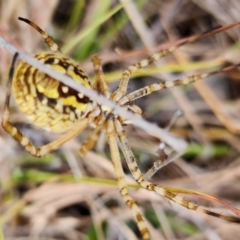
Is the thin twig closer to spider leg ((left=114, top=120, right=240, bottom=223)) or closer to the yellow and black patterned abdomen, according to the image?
the yellow and black patterned abdomen

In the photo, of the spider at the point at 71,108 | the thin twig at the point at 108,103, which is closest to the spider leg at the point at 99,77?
the spider at the point at 71,108

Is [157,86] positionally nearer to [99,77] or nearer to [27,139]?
[99,77]

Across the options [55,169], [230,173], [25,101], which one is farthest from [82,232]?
[25,101]

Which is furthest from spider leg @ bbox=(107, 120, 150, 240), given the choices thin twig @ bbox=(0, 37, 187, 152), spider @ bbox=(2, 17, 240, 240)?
thin twig @ bbox=(0, 37, 187, 152)

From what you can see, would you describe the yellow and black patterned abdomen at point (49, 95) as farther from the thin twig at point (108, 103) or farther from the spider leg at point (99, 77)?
the thin twig at point (108, 103)

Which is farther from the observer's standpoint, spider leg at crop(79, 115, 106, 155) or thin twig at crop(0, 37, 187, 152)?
spider leg at crop(79, 115, 106, 155)

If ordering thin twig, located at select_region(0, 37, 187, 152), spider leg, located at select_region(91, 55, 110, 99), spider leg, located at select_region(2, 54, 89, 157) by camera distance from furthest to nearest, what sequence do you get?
spider leg, located at select_region(91, 55, 110, 99), spider leg, located at select_region(2, 54, 89, 157), thin twig, located at select_region(0, 37, 187, 152)

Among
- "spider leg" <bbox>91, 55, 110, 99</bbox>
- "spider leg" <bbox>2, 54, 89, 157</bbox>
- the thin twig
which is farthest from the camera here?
"spider leg" <bbox>91, 55, 110, 99</bbox>

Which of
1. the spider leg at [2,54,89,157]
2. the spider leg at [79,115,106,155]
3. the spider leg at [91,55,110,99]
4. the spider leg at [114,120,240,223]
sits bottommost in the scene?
the spider leg at [114,120,240,223]
